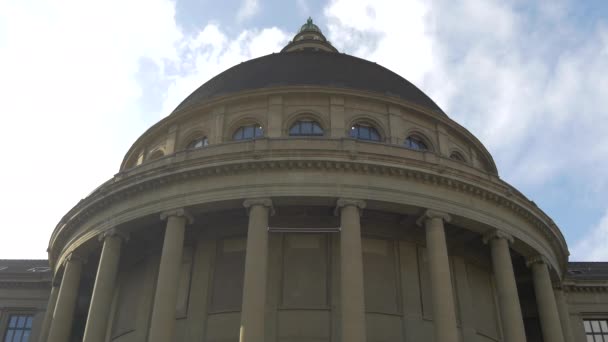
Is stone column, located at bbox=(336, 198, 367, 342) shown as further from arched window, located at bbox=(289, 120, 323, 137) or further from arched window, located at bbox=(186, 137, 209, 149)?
arched window, located at bbox=(186, 137, 209, 149)

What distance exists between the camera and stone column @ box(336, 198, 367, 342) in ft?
92.0

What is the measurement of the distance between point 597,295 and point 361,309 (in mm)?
25146

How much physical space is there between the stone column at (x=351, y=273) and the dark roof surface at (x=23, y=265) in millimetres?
28056

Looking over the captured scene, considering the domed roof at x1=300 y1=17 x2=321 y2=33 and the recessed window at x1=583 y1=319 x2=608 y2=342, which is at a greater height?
the domed roof at x1=300 y1=17 x2=321 y2=33

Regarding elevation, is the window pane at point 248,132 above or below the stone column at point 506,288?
above

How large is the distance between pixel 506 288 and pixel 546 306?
14.3 feet

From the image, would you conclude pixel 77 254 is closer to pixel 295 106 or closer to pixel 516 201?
pixel 295 106

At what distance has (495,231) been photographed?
34000 mm

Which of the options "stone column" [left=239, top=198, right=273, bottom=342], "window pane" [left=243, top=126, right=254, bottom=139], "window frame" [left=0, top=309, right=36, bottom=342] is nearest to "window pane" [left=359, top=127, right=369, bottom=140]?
"window pane" [left=243, top=126, right=254, bottom=139]

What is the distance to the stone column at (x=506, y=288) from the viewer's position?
104ft

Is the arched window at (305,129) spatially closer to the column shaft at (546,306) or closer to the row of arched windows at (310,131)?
the row of arched windows at (310,131)

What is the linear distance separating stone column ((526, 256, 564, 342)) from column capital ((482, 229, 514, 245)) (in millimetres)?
3439

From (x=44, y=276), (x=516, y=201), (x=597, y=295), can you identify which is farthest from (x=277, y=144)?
(x=597, y=295)

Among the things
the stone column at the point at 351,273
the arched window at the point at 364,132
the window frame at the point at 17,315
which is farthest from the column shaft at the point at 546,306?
the window frame at the point at 17,315
